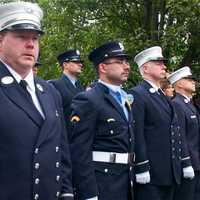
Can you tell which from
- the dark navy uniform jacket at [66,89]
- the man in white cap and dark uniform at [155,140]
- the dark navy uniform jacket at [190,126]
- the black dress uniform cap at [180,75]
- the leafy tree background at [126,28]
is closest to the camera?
the man in white cap and dark uniform at [155,140]

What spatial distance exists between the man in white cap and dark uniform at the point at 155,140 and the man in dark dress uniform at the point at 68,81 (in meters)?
1.76

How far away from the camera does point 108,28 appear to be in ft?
52.6

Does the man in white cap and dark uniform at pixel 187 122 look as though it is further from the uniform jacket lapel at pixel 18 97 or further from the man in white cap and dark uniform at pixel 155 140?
the uniform jacket lapel at pixel 18 97

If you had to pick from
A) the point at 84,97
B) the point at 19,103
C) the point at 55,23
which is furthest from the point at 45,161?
the point at 55,23

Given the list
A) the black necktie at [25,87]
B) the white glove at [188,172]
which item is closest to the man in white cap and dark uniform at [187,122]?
the white glove at [188,172]

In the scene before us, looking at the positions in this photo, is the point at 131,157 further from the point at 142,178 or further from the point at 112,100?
the point at 112,100

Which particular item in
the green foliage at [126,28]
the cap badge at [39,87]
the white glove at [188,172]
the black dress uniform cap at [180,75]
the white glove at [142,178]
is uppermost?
the green foliage at [126,28]

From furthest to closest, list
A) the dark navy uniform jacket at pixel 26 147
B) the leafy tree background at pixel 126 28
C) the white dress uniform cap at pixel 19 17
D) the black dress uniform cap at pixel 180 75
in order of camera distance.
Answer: the leafy tree background at pixel 126 28 < the black dress uniform cap at pixel 180 75 < the white dress uniform cap at pixel 19 17 < the dark navy uniform jacket at pixel 26 147

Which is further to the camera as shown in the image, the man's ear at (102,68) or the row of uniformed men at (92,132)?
the man's ear at (102,68)

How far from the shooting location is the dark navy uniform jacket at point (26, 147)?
127 inches

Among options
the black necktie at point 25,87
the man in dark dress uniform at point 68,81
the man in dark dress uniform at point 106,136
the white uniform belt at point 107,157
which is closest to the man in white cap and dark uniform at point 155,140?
the man in dark dress uniform at point 106,136

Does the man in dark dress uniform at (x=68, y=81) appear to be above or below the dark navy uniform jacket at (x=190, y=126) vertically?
above

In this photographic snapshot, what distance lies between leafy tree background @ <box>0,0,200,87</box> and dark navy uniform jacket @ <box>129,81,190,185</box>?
8094 mm

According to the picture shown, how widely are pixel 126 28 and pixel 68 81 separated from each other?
798cm
